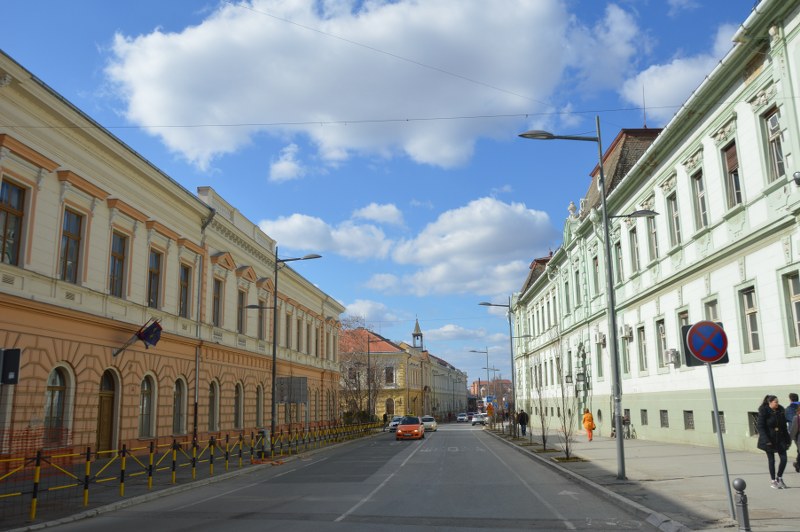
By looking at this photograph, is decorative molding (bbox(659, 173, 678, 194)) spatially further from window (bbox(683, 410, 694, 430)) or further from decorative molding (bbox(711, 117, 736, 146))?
window (bbox(683, 410, 694, 430))

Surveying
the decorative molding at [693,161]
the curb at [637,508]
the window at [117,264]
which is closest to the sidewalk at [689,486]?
the curb at [637,508]

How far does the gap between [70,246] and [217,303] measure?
12.4 m

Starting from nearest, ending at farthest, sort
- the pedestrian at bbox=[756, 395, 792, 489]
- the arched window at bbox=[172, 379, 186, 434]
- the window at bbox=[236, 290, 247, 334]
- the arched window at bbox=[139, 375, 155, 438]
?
the pedestrian at bbox=[756, 395, 792, 489]
the arched window at bbox=[139, 375, 155, 438]
the arched window at bbox=[172, 379, 186, 434]
the window at bbox=[236, 290, 247, 334]

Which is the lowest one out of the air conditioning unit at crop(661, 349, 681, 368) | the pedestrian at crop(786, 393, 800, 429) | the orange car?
the orange car

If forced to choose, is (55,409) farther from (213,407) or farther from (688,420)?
(688,420)

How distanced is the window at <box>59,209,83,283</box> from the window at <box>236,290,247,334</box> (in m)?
14.5

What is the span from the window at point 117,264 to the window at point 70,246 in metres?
1.93

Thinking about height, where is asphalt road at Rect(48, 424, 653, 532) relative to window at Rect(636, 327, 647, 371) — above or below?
below

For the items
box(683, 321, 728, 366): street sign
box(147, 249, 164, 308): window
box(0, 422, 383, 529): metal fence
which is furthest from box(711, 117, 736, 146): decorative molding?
box(147, 249, 164, 308): window

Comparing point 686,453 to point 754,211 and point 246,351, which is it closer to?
point 754,211

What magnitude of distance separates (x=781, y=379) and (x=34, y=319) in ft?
65.6

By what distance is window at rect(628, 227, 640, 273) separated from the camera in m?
29.3

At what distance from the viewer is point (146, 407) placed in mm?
24734

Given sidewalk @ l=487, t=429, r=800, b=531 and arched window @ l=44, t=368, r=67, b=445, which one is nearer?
sidewalk @ l=487, t=429, r=800, b=531
